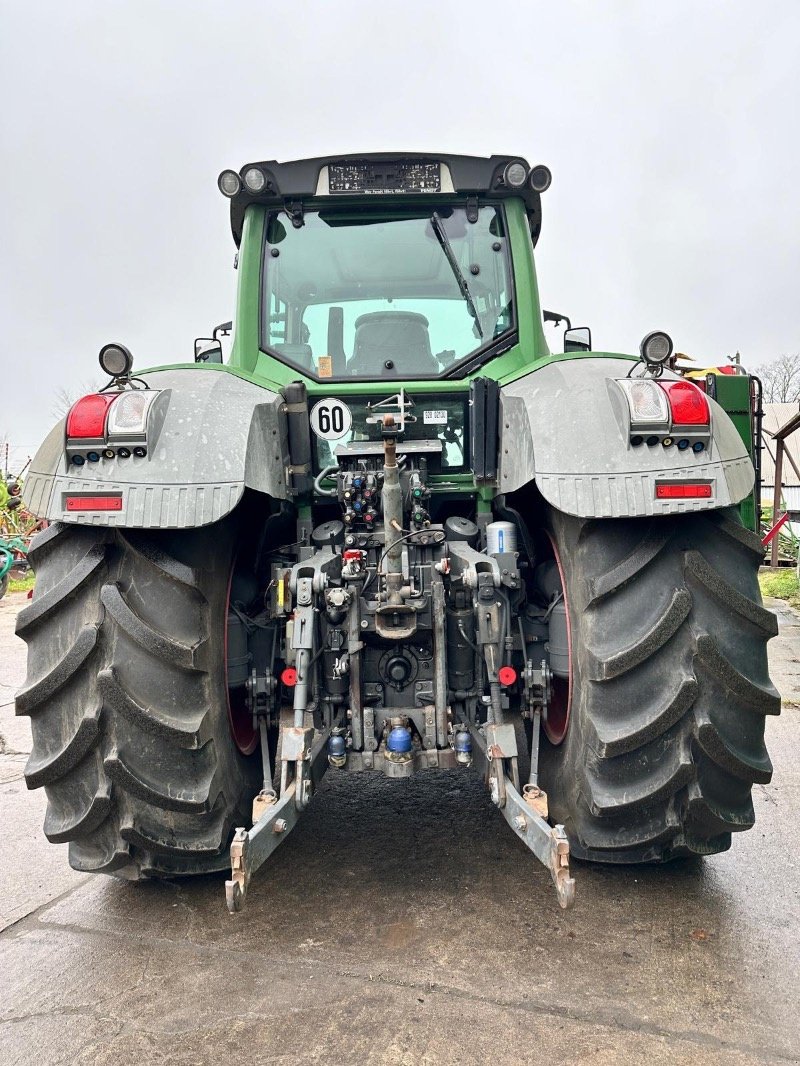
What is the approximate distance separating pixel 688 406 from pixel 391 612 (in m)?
1.13

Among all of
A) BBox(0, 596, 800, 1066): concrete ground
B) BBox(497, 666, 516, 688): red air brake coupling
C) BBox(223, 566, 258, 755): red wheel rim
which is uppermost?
BBox(497, 666, 516, 688): red air brake coupling

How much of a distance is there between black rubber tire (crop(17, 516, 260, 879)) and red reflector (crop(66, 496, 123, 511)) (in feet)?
0.46

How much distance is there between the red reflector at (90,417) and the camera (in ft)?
8.05

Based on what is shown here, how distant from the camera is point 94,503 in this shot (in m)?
2.39

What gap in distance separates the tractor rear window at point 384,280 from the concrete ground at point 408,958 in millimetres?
2159

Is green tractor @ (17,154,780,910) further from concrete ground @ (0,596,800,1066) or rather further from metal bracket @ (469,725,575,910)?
concrete ground @ (0,596,800,1066)

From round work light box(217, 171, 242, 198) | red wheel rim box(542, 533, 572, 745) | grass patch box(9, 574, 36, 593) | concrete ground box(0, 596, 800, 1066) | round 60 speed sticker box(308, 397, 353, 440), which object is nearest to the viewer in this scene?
concrete ground box(0, 596, 800, 1066)

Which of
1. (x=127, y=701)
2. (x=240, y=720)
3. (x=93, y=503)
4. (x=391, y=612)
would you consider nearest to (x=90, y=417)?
(x=93, y=503)

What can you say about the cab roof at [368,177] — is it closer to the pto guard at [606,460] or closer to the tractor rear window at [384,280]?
the tractor rear window at [384,280]

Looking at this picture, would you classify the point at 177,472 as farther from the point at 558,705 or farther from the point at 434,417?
the point at 558,705

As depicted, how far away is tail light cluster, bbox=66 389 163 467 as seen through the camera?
243 centimetres

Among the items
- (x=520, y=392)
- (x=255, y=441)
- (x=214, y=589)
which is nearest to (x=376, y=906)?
(x=214, y=589)

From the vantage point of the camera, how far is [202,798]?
248 centimetres

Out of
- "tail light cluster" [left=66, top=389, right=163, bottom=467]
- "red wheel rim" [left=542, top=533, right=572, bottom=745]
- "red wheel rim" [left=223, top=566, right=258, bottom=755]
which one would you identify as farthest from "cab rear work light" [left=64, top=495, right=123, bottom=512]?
"red wheel rim" [left=542, top=533, right=572, bottom=745]
